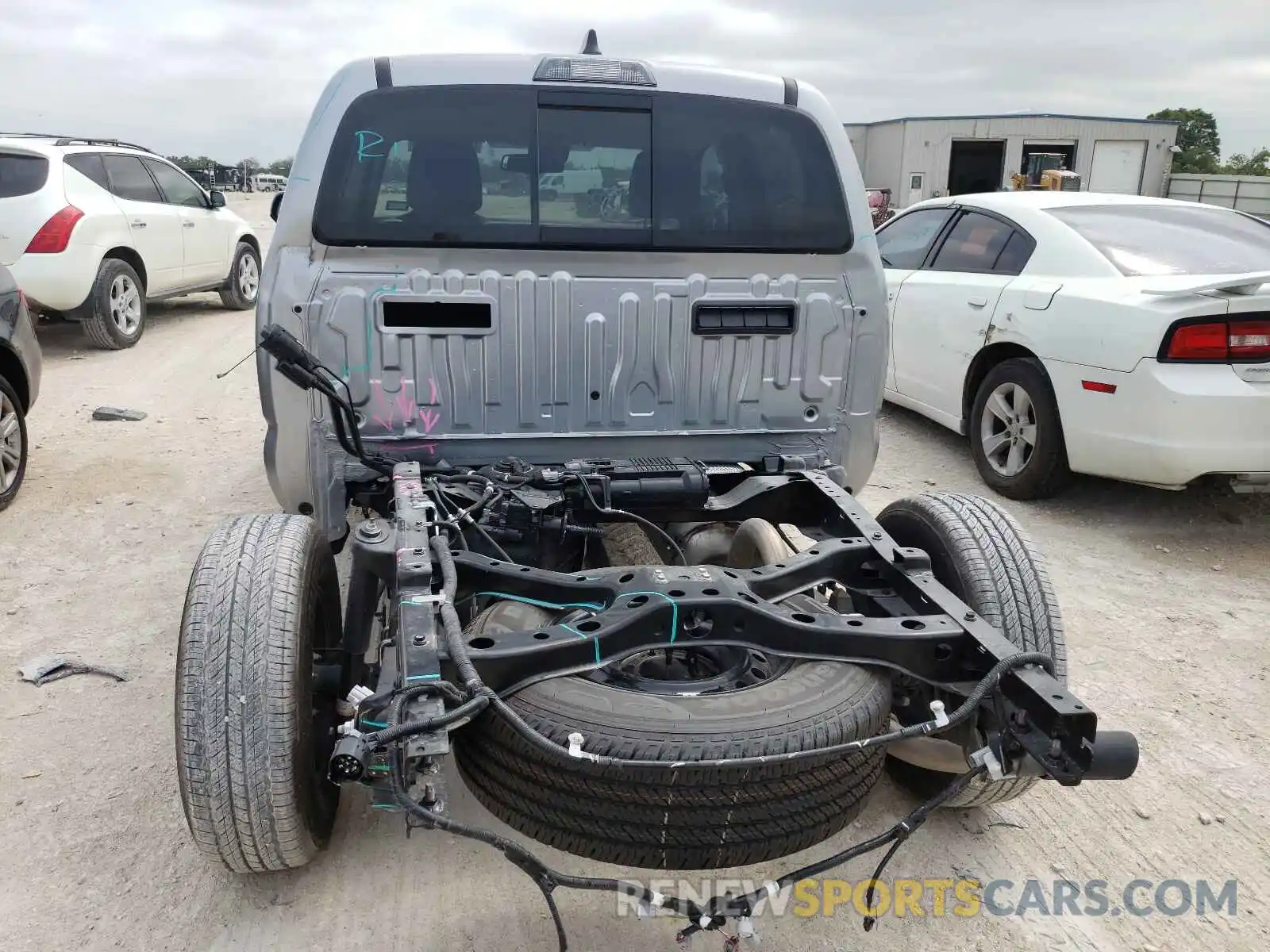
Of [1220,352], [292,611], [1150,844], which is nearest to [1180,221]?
[1220,352]

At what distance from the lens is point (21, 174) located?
26.9 feet

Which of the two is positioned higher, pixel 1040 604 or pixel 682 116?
pixel 682 116

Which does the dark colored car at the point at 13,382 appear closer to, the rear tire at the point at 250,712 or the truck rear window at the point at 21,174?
the truck rear window at the point at 21,174

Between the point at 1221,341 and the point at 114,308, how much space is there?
9.04 meters

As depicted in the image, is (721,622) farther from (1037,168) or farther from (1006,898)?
(1037,168)

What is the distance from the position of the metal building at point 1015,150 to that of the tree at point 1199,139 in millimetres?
23439

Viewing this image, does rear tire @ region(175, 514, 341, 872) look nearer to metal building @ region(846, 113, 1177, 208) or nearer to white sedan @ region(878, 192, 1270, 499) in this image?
white sedan @ region(878, 192, 1270, 499)

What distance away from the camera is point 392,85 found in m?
3.16

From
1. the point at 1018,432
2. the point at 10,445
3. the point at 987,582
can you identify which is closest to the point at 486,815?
the point at 987,582

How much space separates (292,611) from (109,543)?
3.10 meters

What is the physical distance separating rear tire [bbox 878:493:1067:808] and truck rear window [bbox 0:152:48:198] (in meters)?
8.42

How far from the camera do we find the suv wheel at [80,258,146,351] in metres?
8.73

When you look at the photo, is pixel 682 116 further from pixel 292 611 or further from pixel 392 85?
pixel 292 611

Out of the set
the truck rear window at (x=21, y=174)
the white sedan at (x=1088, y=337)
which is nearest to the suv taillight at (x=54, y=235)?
the truck rear window at (x=21, y=174)
